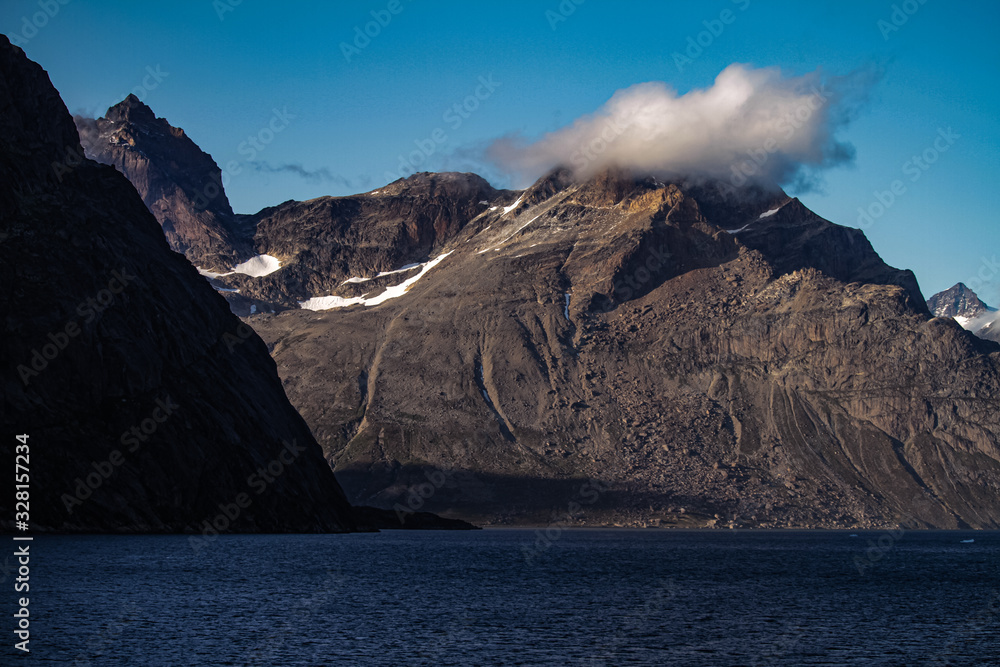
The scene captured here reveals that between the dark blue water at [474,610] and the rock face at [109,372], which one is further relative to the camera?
the rock face at [109,372]

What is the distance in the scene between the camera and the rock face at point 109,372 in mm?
130250

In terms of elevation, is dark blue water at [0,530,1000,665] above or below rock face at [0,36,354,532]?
below

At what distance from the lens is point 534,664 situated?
5906 centimetres

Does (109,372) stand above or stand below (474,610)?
above

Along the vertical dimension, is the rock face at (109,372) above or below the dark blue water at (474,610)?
above

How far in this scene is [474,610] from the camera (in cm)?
8275

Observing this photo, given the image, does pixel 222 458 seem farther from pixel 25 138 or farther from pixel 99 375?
pixel 25 138

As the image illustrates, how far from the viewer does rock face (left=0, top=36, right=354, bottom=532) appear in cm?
13025

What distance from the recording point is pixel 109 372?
141250 millimetres

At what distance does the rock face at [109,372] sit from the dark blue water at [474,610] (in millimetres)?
10587

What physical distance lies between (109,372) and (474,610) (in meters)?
80.4

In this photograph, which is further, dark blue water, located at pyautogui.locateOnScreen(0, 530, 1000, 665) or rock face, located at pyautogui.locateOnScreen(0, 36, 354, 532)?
rock face, located at pyautogui.locateOnScreen(0, 36, 354, 532)

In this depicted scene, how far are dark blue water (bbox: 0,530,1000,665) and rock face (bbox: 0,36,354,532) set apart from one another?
10.6 m

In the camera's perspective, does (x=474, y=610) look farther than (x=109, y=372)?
No
